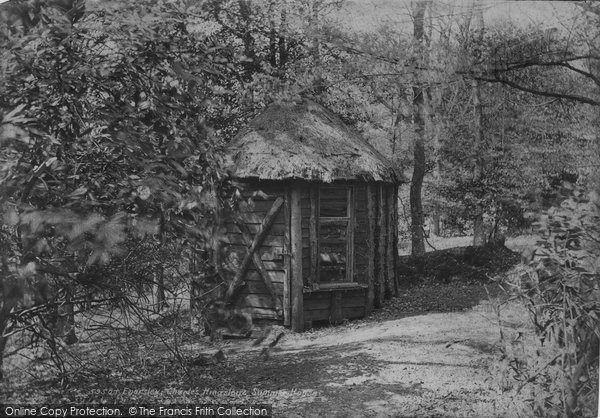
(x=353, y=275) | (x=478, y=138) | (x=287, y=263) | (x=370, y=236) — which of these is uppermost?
(x=478, y=138)

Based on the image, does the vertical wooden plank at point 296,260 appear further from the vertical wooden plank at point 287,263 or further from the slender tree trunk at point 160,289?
the slender tree trunk at point 160,289

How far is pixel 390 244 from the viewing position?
658 cm

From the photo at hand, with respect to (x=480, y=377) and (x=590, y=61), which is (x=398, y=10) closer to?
(x=590, y=61)

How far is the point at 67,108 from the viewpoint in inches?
94.1

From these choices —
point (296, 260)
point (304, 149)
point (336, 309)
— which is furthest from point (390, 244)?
point (304, 149)

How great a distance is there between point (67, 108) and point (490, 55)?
2.71m

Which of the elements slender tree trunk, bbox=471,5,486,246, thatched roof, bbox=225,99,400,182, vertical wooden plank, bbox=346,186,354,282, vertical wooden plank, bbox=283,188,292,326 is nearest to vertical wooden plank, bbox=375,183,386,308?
vertical wooden plank, bbox=346,186,354,282

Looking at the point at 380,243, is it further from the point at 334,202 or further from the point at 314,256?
the point at 314,256

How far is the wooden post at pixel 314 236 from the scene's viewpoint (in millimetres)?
5727

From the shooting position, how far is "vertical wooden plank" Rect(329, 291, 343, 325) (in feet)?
17.7

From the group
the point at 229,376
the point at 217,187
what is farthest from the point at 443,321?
the point at 217,187

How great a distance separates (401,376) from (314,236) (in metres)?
2.44

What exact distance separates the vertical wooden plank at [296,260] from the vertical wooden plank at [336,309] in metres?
0.32

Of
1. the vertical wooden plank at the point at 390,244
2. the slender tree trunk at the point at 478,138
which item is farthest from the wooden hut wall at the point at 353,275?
the slender tree trunk at the point at 478,138
